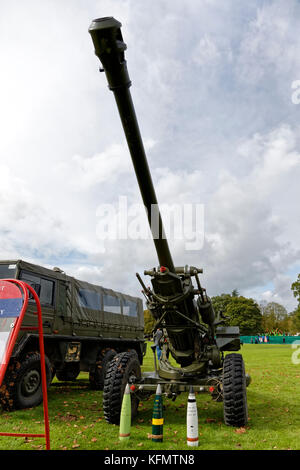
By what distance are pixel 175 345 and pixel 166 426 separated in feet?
4.42

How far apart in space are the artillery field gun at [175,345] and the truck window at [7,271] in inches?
117

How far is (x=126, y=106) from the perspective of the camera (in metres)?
4.23

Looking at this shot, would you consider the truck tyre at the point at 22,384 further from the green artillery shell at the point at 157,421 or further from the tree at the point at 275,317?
the tree at the point at 275,317

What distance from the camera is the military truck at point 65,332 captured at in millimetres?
7469

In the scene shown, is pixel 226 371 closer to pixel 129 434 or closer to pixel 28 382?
pixel 129 434

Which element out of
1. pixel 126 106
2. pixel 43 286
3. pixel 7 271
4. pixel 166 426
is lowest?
pixel 166 426

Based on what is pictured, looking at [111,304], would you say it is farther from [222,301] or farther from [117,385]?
[222,301]

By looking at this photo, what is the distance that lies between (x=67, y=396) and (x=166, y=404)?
2.71 m

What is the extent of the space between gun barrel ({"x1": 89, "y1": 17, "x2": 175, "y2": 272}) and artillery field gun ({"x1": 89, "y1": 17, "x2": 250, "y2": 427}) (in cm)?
1

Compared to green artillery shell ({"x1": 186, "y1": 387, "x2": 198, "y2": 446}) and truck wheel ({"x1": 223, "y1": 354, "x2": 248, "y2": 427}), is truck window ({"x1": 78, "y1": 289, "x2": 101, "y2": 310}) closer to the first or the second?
truck wheel ({"x1": 223, "y1": 354, "x2": 248, "y2": 427})

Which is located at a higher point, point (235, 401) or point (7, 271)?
point (7, 271)

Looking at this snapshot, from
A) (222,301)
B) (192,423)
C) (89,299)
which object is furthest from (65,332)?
(222,301)

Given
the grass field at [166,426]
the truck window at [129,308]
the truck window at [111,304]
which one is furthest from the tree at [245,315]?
the grass field at [166,426]
